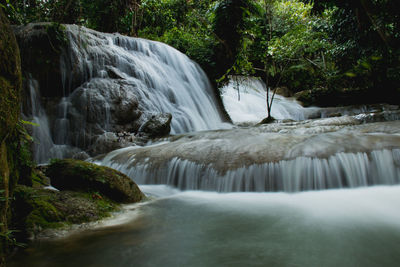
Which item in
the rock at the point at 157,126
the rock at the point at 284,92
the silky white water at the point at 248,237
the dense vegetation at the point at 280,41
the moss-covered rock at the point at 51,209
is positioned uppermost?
the dense vegetation at the point at 280,41

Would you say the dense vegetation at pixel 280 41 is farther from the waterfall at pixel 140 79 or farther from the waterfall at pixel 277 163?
the waterfall at pixel 277 163

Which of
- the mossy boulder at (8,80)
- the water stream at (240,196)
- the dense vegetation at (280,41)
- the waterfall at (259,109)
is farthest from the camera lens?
the waterfall at (259,109)

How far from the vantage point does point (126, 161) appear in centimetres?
613

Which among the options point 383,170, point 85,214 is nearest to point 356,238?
point 383,170

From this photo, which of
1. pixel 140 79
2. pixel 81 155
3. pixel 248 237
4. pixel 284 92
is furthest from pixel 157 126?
pixel 284 92

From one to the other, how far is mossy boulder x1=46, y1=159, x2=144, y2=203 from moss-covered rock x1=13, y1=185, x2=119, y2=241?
0.70ft

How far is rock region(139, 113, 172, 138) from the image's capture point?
8.33 metres

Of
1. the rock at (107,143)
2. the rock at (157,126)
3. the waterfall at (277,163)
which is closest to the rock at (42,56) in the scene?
the rock at (107,143)

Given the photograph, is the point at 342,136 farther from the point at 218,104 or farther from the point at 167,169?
the point at 218,104

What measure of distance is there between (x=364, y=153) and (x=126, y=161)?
16.2 feet

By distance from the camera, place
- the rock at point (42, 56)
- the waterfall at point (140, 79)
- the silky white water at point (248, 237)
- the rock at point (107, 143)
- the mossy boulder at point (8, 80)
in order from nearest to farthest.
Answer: the mossy boulder at point (8, 80), the silky white water at point (248, 237), the rock at point (107, 143), the rock at point (42, 56), the waterfall at point (140, 79)

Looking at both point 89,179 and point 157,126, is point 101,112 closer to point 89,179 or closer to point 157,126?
point 157,126

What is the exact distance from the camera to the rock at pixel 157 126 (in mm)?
8328

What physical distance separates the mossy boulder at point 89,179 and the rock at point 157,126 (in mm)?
4459
